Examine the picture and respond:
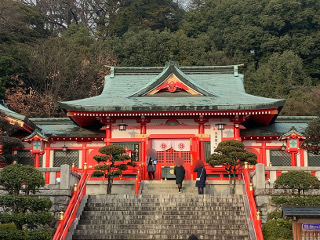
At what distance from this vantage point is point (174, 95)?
26750mm

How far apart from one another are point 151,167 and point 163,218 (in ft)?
22.1

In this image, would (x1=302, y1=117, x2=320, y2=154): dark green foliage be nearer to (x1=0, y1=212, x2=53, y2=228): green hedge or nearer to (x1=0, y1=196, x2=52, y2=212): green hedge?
(x1=0, y1=196, x2=52, y2=212): green hedge

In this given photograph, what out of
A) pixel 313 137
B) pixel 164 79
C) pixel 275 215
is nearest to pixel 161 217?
pixel 275 215

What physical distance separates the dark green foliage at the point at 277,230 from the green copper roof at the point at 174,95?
9.08 m

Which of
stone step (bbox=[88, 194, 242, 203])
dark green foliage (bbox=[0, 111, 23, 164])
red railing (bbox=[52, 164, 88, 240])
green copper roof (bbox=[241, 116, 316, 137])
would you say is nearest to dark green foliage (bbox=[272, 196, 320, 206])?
stone step (bbox=[88, 194, 242, 203])

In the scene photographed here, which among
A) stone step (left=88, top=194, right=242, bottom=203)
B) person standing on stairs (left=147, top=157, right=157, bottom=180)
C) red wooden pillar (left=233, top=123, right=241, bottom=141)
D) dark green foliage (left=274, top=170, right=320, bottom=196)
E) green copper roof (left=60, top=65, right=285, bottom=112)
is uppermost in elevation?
green copper roof (left=60, top=65, right=285, bottom=112)

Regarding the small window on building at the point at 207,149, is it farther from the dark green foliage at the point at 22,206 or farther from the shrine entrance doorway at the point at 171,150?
the dark green foliage at the point at 22,206

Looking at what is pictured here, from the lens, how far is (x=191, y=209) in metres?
17.8

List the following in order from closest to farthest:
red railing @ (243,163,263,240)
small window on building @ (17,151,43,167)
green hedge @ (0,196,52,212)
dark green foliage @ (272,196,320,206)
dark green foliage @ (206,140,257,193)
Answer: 1. green hedge @ (0,196,52,212)
2. red railing @ (243,163,263,240)
3. dark green foliage @ (272,196,320,206)
4. dark green foliage @ (206,140,257,193)
5. small window on building @ (17,151,43,167)

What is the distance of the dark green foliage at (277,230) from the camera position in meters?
15.6

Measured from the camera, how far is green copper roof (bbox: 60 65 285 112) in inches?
968

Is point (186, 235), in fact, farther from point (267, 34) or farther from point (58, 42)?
point (267, 34)

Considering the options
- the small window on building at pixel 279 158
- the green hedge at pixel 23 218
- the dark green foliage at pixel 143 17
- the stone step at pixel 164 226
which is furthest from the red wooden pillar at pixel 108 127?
the dark green foliage at pixel 143 17

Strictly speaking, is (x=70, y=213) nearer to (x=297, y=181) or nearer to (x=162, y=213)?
(x=162, y=213)
